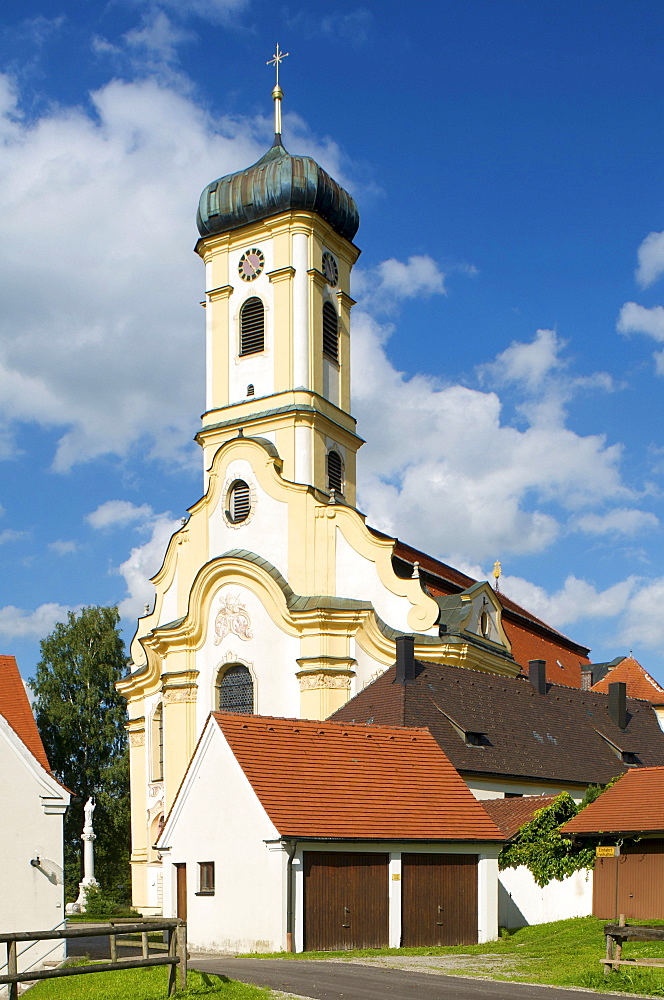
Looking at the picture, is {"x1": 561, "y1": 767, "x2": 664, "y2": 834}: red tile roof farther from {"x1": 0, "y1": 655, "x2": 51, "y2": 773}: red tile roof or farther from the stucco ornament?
the stucco ornament

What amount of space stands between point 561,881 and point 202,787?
8.97 m

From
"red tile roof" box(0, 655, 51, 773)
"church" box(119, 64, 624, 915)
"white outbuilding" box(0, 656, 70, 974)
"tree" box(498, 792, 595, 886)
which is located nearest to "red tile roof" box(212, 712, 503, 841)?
"tree" box(498, 792, 595, 886)

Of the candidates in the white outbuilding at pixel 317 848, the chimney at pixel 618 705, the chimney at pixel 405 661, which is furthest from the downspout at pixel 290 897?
the chimney at pixel 618 705

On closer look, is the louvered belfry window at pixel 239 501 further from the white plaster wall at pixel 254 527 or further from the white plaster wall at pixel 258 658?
the white plaster wall at pixel 258 658

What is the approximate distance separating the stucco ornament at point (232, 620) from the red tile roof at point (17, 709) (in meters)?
16.7

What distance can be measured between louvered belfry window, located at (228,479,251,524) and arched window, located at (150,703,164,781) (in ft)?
23.5

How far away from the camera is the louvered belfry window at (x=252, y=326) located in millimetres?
44625

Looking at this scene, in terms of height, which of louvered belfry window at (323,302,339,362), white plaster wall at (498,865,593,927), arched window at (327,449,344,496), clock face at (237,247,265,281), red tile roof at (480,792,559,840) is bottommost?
white plaster wall at (498,865,593,927)

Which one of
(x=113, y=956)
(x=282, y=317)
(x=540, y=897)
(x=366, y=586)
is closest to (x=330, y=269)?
(x=282, y=317)

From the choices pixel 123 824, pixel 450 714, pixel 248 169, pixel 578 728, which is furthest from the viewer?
pixel 123 824

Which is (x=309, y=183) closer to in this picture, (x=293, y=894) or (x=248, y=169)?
(x=248, y=169)

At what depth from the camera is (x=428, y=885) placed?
24016 mm

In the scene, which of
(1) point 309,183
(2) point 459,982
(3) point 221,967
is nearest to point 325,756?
(3) point 221,967

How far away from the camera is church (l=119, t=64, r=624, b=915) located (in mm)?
39094
